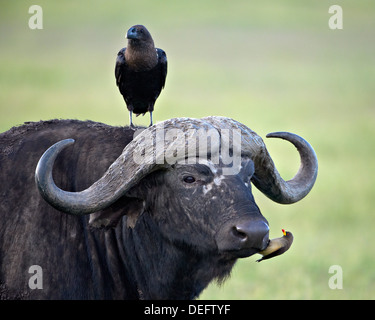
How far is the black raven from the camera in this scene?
32.6 feet

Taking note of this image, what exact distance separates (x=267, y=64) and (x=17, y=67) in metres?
9.60

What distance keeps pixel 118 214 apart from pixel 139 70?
390 centimetres

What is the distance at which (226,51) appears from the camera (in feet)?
126

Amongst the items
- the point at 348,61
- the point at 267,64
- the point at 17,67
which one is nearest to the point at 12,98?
the point at 17,67

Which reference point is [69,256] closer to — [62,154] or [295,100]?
[62,154]

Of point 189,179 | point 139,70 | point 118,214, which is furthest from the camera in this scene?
point 139,70

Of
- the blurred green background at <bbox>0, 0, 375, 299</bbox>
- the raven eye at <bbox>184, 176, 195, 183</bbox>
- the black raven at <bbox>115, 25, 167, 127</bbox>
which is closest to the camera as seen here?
the raven eye at <bbox>184, 176, 195, 183</bbox>

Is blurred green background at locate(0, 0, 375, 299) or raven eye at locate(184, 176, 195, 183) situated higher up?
raven eye at locate(184, 176, 195, 183)

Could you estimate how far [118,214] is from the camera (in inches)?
249

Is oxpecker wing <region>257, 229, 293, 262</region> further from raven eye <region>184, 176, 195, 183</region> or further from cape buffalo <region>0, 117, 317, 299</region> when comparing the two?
raven eye <region>184, 176, 195, 183</region>

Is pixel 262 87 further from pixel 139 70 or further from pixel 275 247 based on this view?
pixel 275 247

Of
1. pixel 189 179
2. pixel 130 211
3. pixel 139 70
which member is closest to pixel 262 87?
pixel 139 70

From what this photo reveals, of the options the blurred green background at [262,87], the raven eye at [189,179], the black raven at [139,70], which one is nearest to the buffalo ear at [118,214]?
the raven eye at [189,179]

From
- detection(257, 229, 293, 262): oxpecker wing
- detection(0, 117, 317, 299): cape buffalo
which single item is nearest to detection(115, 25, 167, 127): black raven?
detection(0, 117, 317, 299): cape buffalo
